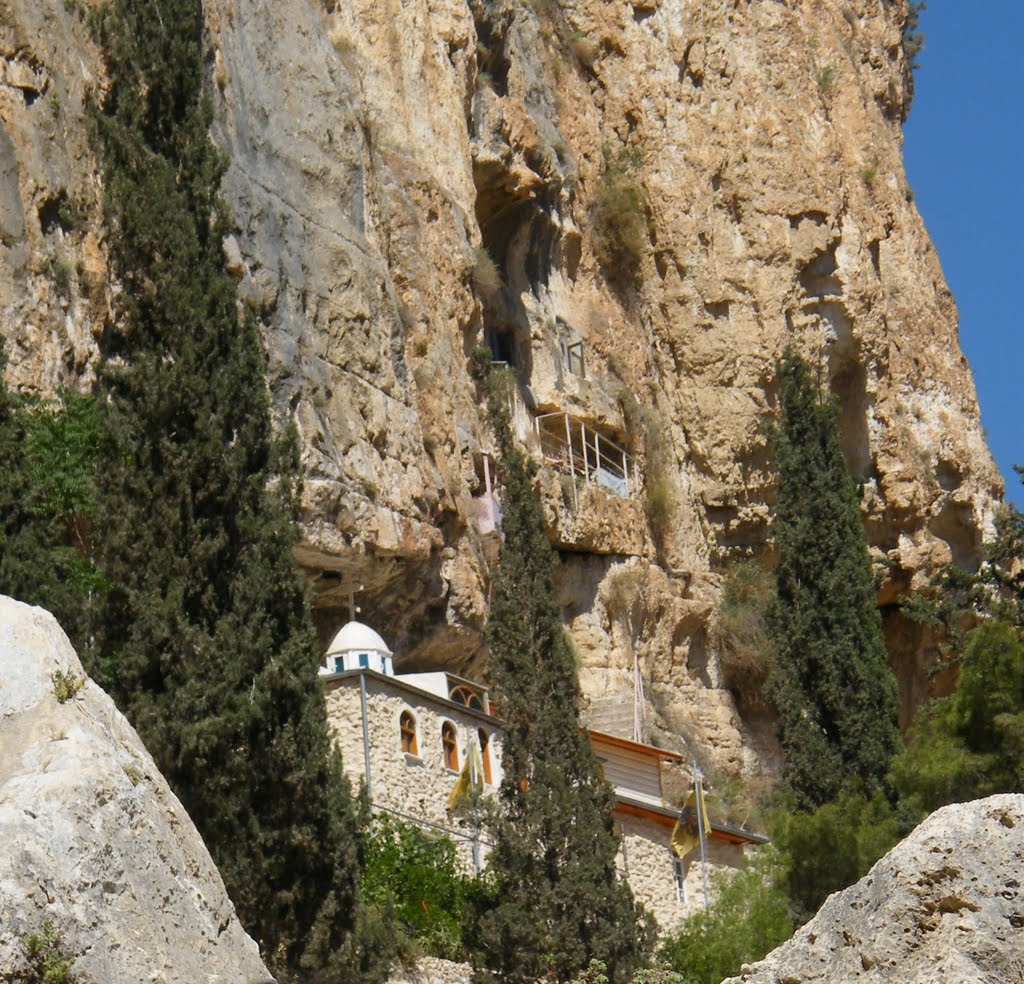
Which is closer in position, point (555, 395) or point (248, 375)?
point (248, 375)

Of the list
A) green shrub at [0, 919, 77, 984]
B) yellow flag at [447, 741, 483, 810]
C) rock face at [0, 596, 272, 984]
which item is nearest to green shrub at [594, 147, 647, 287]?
yellow flag at [447, 741, 483, 810]

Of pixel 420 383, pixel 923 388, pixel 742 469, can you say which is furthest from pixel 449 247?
pixel 923 388

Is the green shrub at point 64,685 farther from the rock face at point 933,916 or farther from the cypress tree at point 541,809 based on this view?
the cypress tree at point 541,809

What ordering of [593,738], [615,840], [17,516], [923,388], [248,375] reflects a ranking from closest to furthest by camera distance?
[17,516]
[248,375]
[615,840]
[593,738]
[923,388]

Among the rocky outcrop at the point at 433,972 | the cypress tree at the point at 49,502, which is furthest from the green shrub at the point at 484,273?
the rocky outcrop at the point at 433,972

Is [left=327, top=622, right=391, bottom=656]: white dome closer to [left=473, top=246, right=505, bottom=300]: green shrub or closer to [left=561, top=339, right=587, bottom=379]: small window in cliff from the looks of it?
[left=473, top=246, right=505, bottom=300]: green shrub

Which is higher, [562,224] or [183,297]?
[562,224]

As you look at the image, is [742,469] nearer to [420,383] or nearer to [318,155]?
[420,383]

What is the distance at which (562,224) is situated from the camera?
1459 inches

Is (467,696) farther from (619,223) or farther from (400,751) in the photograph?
(619,223)

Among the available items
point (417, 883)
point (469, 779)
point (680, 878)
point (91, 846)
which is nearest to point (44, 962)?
point (91, 846)

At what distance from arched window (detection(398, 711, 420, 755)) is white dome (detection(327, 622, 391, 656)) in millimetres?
975

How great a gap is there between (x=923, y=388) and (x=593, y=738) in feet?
50.6

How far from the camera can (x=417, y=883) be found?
922 inches
